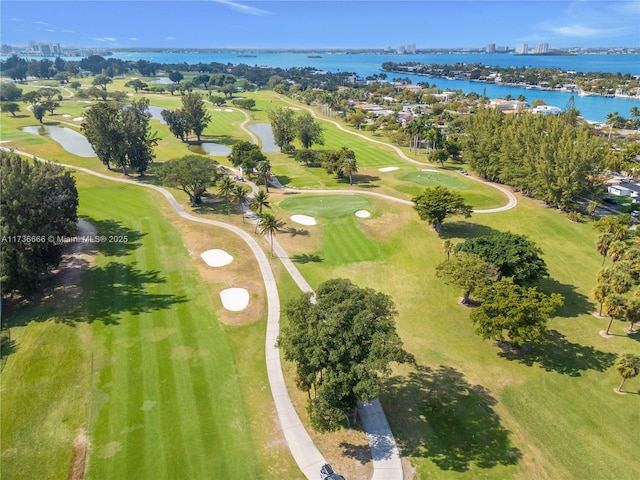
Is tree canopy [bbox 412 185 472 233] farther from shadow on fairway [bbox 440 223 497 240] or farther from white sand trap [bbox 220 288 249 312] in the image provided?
white sand trap [bbox 220 288 249 312]

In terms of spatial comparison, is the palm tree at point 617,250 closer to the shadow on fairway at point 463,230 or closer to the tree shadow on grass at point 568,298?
the tree shadow on grass at point 568,298

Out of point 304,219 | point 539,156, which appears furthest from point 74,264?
point 539,156

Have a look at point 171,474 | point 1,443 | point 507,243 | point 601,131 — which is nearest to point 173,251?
point 1,443

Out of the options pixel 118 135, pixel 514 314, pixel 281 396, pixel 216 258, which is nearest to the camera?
pixel 281 396

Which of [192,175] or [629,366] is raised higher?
[192,175]

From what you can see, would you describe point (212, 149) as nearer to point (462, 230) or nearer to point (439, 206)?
point (439, 206)

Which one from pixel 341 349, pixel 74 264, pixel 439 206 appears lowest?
pixel 74 264

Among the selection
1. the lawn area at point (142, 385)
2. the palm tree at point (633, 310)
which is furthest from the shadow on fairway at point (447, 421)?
the palm tree at point (633, 310)
